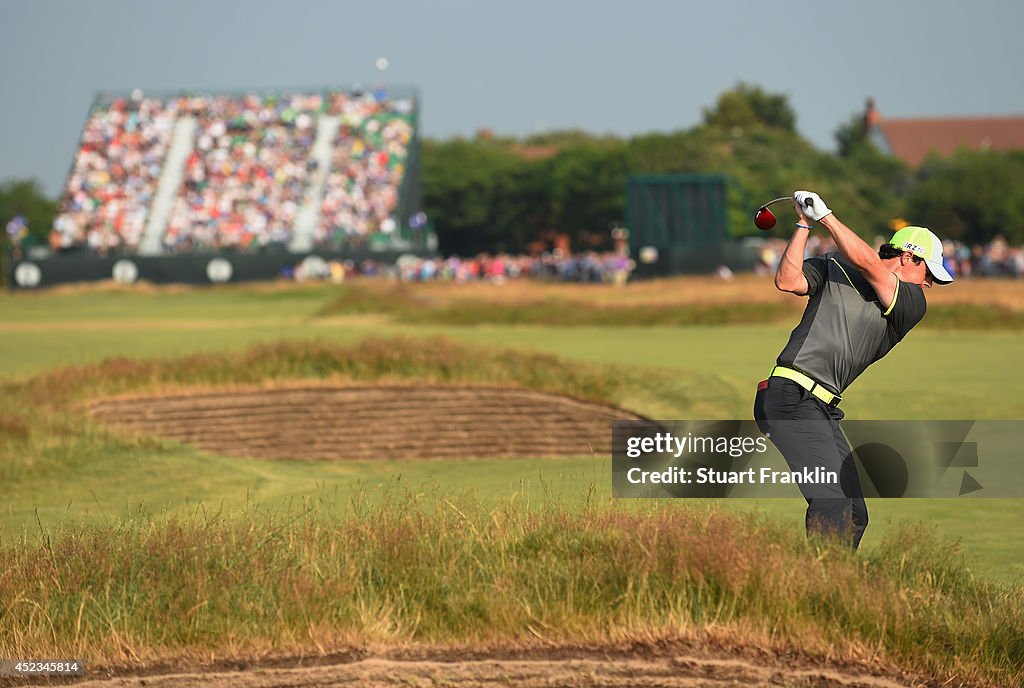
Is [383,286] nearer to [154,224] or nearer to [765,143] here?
[154,224]

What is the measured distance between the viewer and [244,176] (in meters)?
73.5

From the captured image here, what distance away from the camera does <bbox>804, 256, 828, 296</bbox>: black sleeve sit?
26.9 ft

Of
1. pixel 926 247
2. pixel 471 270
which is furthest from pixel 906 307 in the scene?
pixel 471 270

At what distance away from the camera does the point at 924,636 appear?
780 cm

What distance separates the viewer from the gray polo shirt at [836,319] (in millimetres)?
8266

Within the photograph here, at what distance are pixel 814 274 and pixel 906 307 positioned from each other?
0.58 metres

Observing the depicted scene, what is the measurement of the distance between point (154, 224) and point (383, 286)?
24698 millimetres

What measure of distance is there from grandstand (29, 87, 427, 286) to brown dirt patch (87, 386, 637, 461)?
1821 inches

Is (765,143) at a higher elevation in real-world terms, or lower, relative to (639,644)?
higher

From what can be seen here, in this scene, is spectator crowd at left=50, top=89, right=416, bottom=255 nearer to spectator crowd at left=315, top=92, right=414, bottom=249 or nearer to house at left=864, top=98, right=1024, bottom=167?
spectator crowd at left=315, top=92, right=414, bottom=249

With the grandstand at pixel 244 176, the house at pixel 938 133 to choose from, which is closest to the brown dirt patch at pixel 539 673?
the grandstand at pixel 244 176

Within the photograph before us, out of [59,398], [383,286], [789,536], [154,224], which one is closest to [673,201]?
[383,286]

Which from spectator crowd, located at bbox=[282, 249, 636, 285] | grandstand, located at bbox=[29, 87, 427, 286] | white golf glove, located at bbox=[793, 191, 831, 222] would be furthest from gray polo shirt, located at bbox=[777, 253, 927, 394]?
grandstand, located at bbox=[29, 87, 427, 286]

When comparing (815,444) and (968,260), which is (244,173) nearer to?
(968,260)
